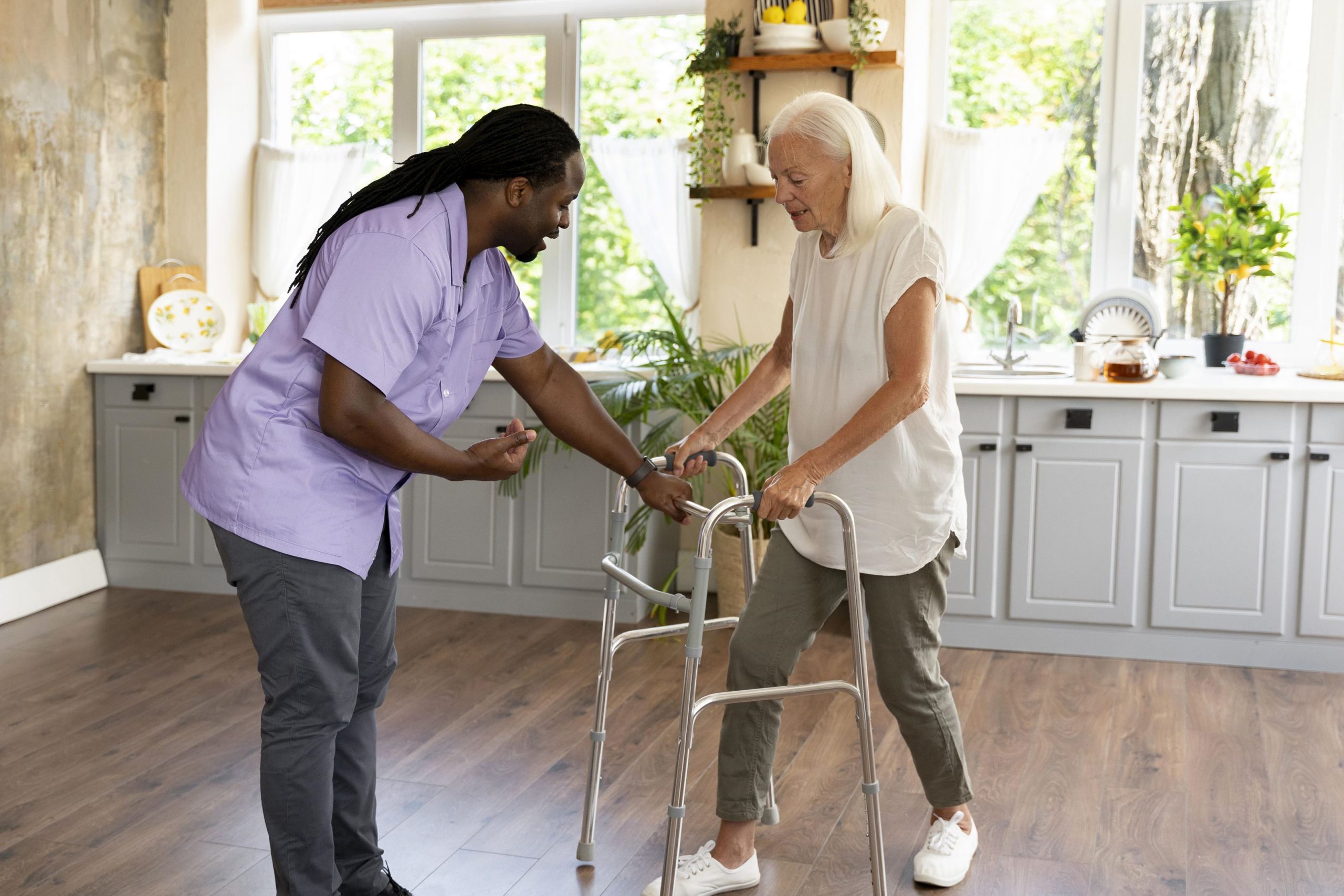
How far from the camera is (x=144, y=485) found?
4520 millimetres

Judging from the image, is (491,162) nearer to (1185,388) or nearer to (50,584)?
(1185,388)

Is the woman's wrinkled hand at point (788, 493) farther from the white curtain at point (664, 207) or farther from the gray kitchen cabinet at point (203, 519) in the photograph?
the gray kitchen cabinet at point (203, 519)

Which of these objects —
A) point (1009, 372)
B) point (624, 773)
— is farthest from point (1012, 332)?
point (624, 773)

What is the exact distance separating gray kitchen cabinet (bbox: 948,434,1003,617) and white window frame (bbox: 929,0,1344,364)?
107 centimetres

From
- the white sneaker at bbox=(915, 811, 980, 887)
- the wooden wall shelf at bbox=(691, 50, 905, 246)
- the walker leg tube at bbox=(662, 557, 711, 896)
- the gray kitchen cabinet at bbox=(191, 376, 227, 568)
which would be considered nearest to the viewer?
the walker leg tube at bbox=(662, 557, 711, 896)

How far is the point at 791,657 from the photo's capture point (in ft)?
7.20

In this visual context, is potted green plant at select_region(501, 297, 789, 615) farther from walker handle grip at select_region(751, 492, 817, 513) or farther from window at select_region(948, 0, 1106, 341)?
walker handle grip at select_region(751, 492, 817, 513)

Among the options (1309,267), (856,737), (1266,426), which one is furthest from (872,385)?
(1309,267)

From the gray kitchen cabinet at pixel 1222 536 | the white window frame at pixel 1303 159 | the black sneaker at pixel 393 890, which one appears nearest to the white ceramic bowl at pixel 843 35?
the white window frame at pixel 1303 159

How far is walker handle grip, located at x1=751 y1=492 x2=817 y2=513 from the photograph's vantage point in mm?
1890

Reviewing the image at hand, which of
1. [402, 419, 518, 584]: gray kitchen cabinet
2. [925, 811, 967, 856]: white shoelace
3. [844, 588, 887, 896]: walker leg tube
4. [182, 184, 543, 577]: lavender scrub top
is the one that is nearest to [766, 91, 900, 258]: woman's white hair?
[844, 588, 887, 896]: walker leg tube

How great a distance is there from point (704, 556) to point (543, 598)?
2.48 m

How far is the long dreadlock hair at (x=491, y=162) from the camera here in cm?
180

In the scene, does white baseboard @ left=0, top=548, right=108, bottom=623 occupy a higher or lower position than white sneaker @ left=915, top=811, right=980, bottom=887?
higher
